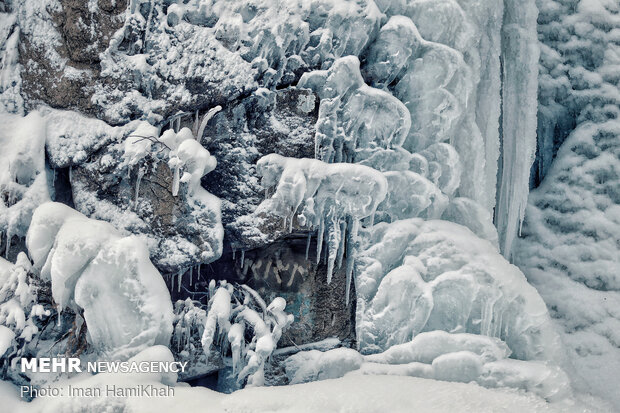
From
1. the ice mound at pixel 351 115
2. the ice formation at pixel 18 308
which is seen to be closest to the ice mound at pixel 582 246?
the ice mound at pixel 351 115

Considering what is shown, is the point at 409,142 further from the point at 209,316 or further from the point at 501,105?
the point at 209,316

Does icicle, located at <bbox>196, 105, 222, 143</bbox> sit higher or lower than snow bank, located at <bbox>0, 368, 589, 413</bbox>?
higher

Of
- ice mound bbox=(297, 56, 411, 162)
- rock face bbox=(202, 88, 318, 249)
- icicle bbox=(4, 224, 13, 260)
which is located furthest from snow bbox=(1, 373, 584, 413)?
ice mound bbox=(297, 56, 411, 162)

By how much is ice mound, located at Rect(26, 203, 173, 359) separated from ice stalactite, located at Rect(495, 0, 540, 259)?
3.02 meters

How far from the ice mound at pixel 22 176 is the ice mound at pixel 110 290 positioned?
651 mm

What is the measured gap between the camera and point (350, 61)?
518 centimetres

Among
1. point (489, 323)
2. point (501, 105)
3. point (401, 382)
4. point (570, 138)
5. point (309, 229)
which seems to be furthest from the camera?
point (570, 138)

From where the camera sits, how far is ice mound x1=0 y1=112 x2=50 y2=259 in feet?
17.6

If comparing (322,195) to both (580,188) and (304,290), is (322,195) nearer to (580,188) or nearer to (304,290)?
(304,290)

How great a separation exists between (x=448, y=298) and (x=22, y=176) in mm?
3449

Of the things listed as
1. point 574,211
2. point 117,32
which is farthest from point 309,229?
point 574,211

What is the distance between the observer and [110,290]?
4852mm

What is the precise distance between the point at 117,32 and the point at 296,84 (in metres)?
1.50

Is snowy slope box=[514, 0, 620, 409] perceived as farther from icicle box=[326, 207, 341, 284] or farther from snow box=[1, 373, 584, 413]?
icicle box=[326, 207, 341, 284]
